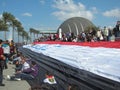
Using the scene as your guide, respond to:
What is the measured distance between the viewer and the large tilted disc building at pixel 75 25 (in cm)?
12212

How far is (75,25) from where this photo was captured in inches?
4835

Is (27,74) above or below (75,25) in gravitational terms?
below

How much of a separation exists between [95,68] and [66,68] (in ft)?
6.73

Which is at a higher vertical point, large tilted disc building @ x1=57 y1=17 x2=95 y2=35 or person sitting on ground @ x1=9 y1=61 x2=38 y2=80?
large tilted disc building @ x1=57 y1=17 x2=95 y2=35

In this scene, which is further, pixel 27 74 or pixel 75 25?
pixel 75 25

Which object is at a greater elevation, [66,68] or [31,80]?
[66,68]

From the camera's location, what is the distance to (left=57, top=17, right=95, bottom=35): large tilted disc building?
122m

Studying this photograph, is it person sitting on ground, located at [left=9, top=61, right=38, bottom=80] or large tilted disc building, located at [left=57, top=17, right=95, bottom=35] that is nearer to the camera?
person sitting on ground, located at [left=9, top=61, right=38, bottom=80]

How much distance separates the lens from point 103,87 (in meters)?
5.11

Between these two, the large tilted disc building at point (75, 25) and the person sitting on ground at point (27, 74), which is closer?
the person sitting on ground at point (27, 74)

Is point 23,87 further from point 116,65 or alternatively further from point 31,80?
point 116,65

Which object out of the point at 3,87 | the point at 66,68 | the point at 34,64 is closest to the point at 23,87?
the point at 3,87

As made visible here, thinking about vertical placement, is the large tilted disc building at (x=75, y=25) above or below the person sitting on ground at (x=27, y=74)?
above

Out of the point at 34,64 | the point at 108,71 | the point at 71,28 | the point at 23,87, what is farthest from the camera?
the point at 71,28
